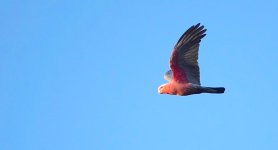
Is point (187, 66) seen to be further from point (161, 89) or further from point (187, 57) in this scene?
point (161, 89)

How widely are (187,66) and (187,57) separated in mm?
513

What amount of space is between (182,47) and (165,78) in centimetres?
255

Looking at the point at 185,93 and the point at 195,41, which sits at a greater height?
the point at 195,41

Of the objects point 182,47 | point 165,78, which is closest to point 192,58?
point 182,47

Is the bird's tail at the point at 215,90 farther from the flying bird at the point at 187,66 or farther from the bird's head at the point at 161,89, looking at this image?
the bird's head at the point at 161,89

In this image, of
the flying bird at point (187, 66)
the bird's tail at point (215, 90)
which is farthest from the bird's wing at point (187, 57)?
the bird's tail at point (215, 90)

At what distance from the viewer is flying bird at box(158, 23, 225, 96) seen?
21.9 meters

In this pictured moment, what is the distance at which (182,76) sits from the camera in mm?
22922

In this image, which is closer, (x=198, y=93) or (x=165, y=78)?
(x=198, y=93)

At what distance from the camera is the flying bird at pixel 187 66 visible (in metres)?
21.9

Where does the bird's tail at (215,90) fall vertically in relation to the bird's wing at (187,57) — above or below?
below

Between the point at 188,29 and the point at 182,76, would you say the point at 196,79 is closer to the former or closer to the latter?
the point at 182,76

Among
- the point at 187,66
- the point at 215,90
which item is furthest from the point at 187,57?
the point at 215,90

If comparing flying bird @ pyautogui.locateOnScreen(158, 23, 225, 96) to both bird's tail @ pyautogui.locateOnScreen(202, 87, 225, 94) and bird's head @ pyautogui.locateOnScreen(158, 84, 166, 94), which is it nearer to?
bird's tail @ pyautogui.locateOnScreen(202, 87, 225, 94)
